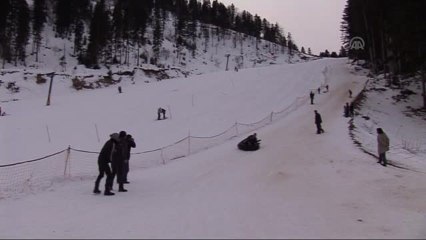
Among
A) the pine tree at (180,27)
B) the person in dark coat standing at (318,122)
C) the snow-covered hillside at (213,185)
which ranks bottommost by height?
the snow-covered hillside at (213,185)

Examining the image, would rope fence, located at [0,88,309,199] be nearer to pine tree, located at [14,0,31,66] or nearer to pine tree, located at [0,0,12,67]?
pine tree, located at [0,0,12,67]

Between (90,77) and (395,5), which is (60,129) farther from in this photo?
(90,77)

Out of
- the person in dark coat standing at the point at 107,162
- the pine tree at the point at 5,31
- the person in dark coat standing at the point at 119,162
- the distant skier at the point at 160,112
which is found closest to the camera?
the person in dark coat standing at the point at 107,162

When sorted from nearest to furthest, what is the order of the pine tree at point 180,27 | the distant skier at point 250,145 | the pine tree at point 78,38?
the distant skier at point 250,145
the pine tree at point 78,38
the pine tree at point 180,27

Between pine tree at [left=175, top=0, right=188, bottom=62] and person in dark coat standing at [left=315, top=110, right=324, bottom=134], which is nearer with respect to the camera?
person in dark coat standing at [left=315, top=110, right=324, bottom=134]

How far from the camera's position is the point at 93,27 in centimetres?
8412

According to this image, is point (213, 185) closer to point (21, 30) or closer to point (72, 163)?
point (72, 163)

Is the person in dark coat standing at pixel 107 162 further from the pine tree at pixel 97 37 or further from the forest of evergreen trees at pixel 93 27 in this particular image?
the pine tree at pixel 97 37

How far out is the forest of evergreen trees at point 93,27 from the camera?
74.4 meters

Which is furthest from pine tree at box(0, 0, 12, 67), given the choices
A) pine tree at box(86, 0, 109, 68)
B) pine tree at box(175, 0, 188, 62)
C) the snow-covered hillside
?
pine tree at box(175, 0, 188, 62)

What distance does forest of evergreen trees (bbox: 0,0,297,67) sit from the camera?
244 ft

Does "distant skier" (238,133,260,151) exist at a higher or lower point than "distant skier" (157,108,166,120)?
lower

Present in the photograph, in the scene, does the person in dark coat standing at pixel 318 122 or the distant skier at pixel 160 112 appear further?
the distant skier at pixel 160 112

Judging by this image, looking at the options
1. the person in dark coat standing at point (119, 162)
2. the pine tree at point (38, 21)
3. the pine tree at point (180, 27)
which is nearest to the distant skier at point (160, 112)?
the person in dark coat standing at point (119, 162)
